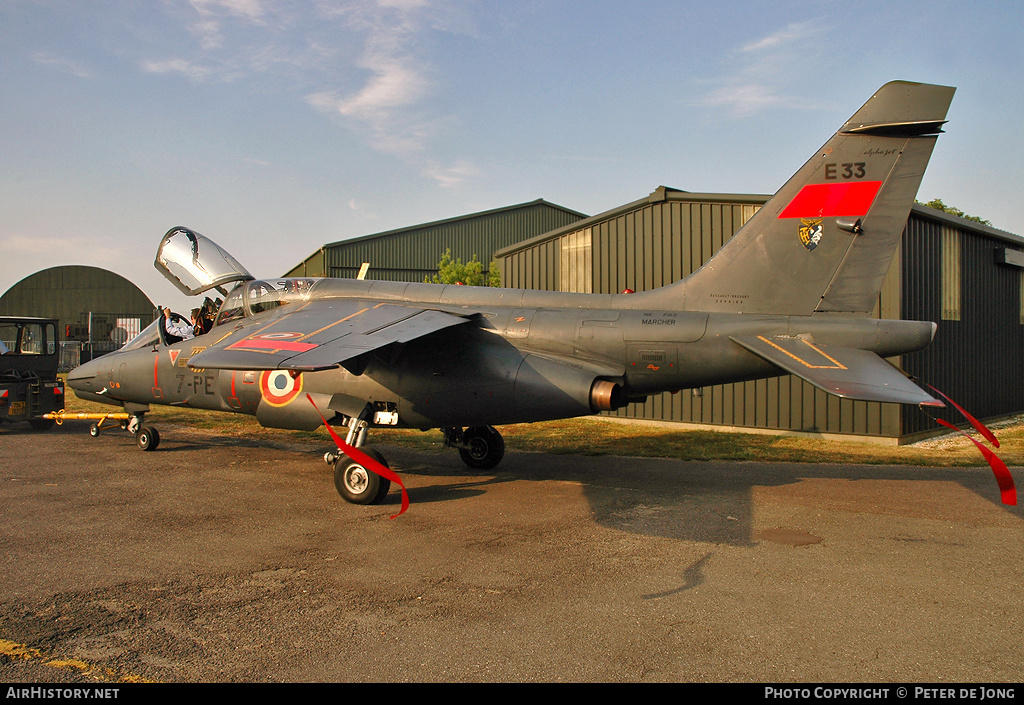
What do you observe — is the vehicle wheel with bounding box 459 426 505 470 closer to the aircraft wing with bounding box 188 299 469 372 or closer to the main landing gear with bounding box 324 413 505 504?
the main landing gear with bounding box 324 413 505 504

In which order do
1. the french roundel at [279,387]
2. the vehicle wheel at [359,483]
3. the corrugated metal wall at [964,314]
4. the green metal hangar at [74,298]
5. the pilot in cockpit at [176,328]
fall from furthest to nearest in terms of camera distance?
1. the green metal hangar at [74,298]
2. the corrugated metal wall at [964,314]
3. the pilot in cockpit at [176,328]
4. the french roundel at [279,387]
5. the vehicle wheel at [359,483]

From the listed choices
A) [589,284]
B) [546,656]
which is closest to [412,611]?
[546,656]

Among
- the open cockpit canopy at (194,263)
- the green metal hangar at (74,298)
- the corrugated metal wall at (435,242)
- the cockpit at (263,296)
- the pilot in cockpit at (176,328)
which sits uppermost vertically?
the corrugated metal wall at (435,242)

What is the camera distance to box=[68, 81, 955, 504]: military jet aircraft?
290 inches

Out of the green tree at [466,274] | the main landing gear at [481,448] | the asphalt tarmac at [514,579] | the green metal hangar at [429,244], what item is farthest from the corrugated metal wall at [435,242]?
the asphalt tarmac at [514,579]

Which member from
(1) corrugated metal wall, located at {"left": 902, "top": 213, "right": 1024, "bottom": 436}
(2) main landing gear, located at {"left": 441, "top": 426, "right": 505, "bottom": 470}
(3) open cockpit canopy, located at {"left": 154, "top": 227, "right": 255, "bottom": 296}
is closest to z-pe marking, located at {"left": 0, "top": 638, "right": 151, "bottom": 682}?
(2) main landing gear, located at {"left": 441, "top": 426, "right": 505, "bottom": 470}

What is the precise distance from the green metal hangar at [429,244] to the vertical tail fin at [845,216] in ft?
92.3

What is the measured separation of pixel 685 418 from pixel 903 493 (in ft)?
23.6

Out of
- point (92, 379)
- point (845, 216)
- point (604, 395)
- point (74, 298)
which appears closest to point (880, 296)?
point (845, 216)

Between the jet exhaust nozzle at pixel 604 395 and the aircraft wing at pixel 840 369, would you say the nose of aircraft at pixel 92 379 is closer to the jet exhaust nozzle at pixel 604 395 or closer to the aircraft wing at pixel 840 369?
the jet exhaust nozzle at pixel 604 395

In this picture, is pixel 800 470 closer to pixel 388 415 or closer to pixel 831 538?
pixel 831 538

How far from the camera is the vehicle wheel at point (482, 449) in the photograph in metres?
10.7

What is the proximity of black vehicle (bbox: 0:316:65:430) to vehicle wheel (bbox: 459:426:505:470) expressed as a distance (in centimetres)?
1019
